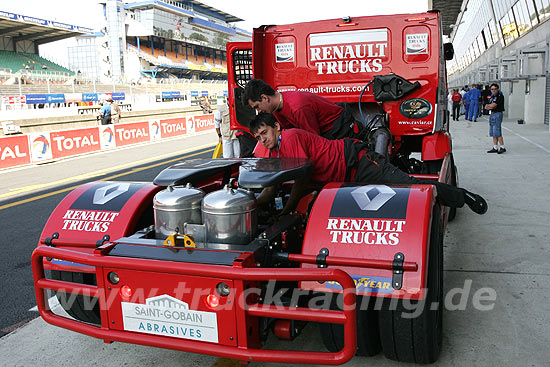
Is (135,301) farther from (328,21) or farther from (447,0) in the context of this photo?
(447,0)

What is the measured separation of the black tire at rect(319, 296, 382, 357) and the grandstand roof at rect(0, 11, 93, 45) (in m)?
49.9

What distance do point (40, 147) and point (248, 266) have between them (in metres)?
13.7

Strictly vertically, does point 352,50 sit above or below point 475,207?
above

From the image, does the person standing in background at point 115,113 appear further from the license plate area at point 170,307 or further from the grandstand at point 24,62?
the grandstand at point 24,62

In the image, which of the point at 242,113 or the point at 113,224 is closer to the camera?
the point at 113,224

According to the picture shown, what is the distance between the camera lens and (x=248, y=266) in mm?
2576

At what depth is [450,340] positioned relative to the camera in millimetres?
3324

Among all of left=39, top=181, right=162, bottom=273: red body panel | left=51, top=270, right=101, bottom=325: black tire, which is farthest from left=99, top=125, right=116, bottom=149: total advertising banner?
left=51, top=270, right=101, bottom=325: black tire

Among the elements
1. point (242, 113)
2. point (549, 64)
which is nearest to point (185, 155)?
point (242, 113)

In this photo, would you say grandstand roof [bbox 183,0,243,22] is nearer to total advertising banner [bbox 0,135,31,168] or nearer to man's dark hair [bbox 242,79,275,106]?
total advertising banner [bbox 0,135,31,168]

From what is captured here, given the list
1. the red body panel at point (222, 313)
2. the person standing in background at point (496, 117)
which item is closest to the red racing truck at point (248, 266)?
the red body panel at point (222, 313)

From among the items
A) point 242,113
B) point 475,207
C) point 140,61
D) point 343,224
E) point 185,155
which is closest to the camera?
point 343,224

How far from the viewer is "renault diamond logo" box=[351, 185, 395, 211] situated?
2.97 metres

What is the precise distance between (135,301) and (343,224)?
3.97 ft
